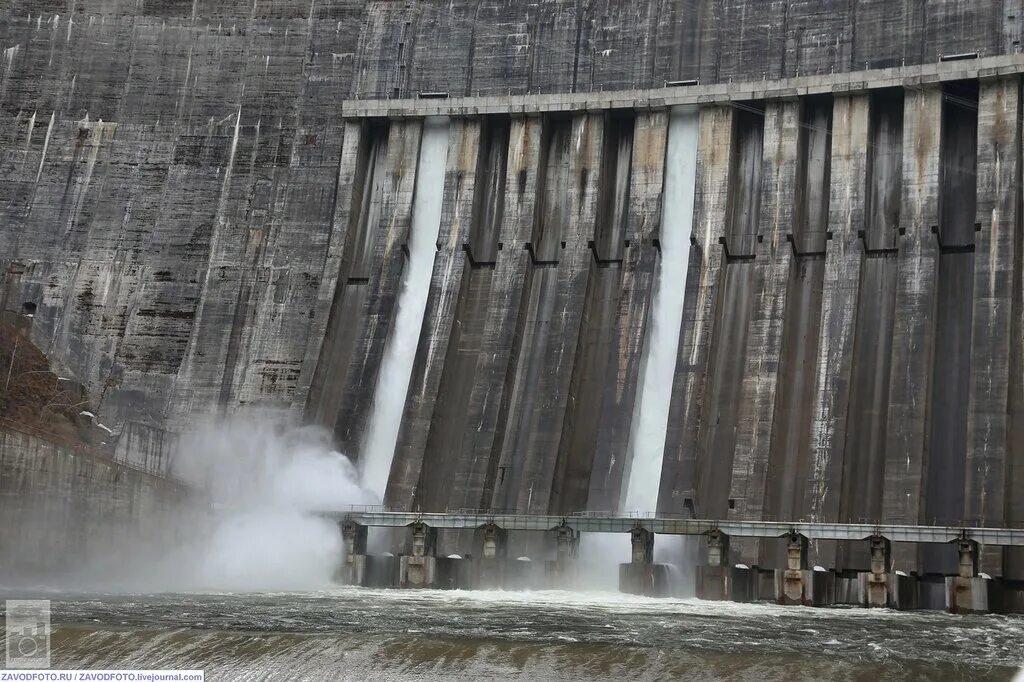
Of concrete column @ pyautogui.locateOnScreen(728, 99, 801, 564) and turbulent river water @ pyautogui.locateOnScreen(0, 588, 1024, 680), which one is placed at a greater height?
concrete column @ pyautogui.locateOnScreen(728, 99, 801, 564)

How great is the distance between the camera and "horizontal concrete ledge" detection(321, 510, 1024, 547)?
36.1 meters

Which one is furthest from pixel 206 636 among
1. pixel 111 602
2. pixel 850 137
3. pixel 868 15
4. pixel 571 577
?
pixel 868 15

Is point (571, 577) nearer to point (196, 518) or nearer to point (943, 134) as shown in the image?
point (196, 518)

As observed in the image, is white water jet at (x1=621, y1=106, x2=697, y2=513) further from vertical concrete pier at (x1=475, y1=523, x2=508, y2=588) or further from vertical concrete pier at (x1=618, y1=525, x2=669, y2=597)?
vertical concrete pier at (x1=475, y1=523, x2=508, y2=588)

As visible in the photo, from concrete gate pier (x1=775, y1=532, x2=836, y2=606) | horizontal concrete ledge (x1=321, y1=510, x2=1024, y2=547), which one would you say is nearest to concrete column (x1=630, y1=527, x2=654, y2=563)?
horizontal concrete ledge (x1=321, y1=510, x2=1024, y2=547)

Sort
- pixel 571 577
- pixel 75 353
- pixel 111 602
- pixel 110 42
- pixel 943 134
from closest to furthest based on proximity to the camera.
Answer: pixel 111 602
pixel 571 577
pixel 943 134
pixel 75 353
pixel 110 42

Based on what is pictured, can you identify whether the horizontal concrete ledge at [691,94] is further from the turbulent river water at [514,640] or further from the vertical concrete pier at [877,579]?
the turbulent river water at [514,640]

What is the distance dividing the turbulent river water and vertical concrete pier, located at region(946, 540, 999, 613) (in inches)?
39.9

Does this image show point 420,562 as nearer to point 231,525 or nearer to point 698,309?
point 231,525

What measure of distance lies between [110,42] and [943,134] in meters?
33.8

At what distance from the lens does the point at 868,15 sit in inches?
1922

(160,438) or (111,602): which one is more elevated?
(160,438)

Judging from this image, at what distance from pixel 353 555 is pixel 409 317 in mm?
12014

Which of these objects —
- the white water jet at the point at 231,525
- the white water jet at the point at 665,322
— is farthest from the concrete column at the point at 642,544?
the white water jet at the point at 231,525
